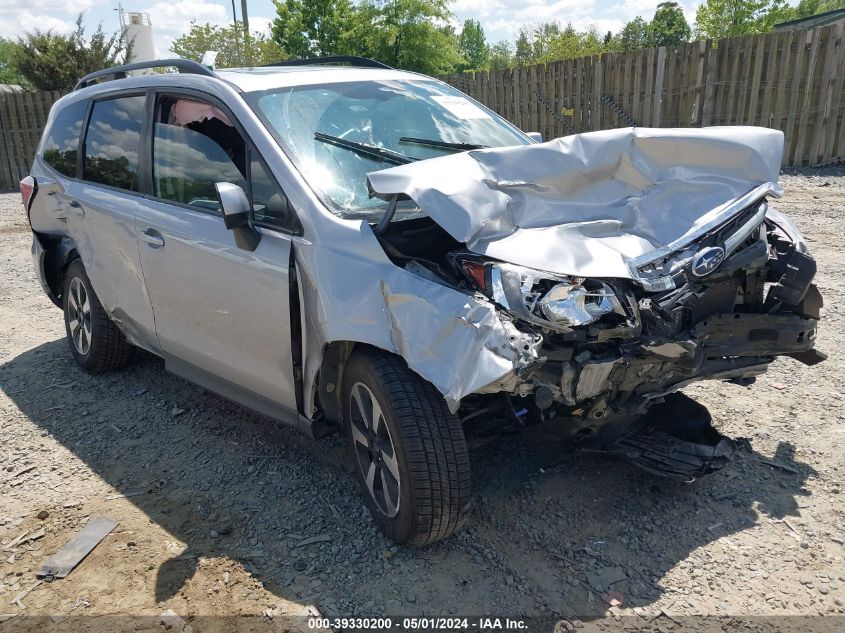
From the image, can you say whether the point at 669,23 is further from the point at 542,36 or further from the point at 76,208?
the point at 76,208

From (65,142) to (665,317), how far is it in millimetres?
4540

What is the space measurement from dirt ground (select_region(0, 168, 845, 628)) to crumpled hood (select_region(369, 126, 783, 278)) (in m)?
0.93

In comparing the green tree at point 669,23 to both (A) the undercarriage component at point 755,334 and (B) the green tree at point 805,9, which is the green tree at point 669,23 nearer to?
(B) the green tree at point 805,9

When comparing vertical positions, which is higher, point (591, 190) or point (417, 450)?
point (591, 190)

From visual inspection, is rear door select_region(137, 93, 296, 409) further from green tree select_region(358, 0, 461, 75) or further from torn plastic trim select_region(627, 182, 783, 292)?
green tree select_region(358, 0, 461, 75)

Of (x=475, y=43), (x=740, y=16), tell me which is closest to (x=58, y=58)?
(x=740, y=16)

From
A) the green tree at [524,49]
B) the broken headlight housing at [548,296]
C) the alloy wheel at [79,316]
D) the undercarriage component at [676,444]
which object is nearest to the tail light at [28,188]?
the alloy wheel at [79,316]

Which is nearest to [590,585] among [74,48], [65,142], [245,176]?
[245,176]

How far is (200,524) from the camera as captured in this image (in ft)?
11.0

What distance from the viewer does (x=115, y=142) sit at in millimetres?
4449

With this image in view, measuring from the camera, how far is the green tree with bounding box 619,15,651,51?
58.4 metres

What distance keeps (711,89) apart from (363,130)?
33.1 feet

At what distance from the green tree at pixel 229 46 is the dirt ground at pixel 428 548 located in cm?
2635

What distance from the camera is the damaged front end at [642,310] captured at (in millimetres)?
2547
